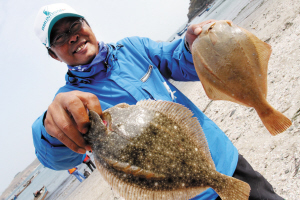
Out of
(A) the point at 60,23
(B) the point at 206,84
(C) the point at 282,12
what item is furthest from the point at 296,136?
(C) the point at 282,12

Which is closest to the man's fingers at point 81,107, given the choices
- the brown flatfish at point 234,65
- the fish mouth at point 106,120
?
the fish mouth at point 106,120

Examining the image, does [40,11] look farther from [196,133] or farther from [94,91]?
[196,133]

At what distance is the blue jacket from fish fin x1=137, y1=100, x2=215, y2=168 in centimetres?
70

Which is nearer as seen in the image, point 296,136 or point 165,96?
point 165,96

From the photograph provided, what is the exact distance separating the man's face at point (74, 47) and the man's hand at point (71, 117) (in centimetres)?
137

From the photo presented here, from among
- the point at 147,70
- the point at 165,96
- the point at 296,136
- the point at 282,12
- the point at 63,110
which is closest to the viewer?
the point at 63,110

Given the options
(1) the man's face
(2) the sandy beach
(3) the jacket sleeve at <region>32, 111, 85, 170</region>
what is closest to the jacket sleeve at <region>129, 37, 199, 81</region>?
(1) the man's face

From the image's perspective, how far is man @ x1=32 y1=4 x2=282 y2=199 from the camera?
7.41 feet

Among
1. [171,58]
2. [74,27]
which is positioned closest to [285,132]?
[171,58]

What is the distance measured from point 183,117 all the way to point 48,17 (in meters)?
2.58

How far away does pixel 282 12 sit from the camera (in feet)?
32.5

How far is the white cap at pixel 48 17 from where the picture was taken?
2.61m

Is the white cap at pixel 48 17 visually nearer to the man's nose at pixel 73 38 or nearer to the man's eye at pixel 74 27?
the man's eye at pixel 74 27

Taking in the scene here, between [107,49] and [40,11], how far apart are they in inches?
50.4
